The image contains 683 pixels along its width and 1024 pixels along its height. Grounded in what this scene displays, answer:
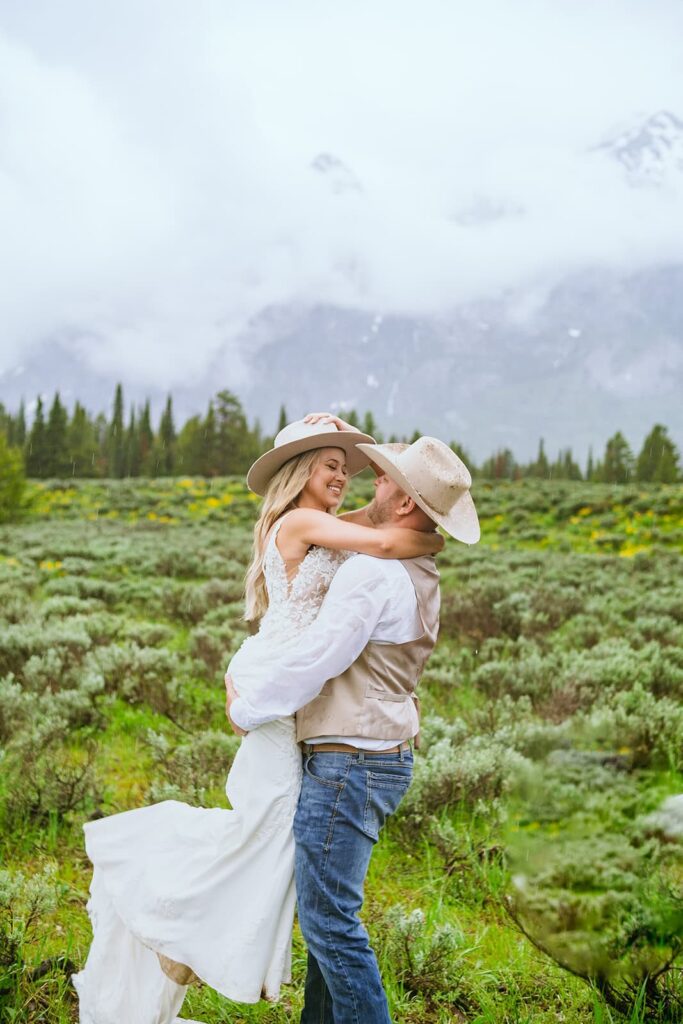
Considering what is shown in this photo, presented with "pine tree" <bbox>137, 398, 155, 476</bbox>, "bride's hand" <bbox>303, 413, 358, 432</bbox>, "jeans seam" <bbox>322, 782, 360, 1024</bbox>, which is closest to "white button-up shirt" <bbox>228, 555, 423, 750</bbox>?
"jeans seam" <bbox>322, 782, 360, 1024</bbox>

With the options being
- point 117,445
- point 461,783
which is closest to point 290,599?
point 461,783

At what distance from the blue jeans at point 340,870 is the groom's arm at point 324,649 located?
0.23 metres

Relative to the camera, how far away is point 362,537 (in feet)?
7.98

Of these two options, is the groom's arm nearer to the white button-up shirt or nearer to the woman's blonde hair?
the white button-up shirt

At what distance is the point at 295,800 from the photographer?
2.46 meters

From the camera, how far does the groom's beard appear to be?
258 centimetres

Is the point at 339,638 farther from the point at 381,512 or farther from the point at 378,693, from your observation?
the point at 381,512

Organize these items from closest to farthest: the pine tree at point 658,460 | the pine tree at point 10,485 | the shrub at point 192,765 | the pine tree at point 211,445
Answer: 1. the shrub at point 192,765
2. the pine tree at point 10,485
3. the pine tree at point 658,460
4. the pine tree at point 211,445

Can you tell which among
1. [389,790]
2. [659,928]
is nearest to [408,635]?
[389,790]

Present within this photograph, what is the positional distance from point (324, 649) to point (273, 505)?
71 cm

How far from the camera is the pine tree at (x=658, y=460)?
44.0 m

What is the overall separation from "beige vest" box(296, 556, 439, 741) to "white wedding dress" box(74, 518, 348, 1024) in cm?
18

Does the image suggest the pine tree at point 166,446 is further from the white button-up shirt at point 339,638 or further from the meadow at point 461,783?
the white button-up shirt at point 339,638

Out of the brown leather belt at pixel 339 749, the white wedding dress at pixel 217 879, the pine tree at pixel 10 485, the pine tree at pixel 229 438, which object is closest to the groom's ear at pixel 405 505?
the white wedding dress at pixel 217 879
